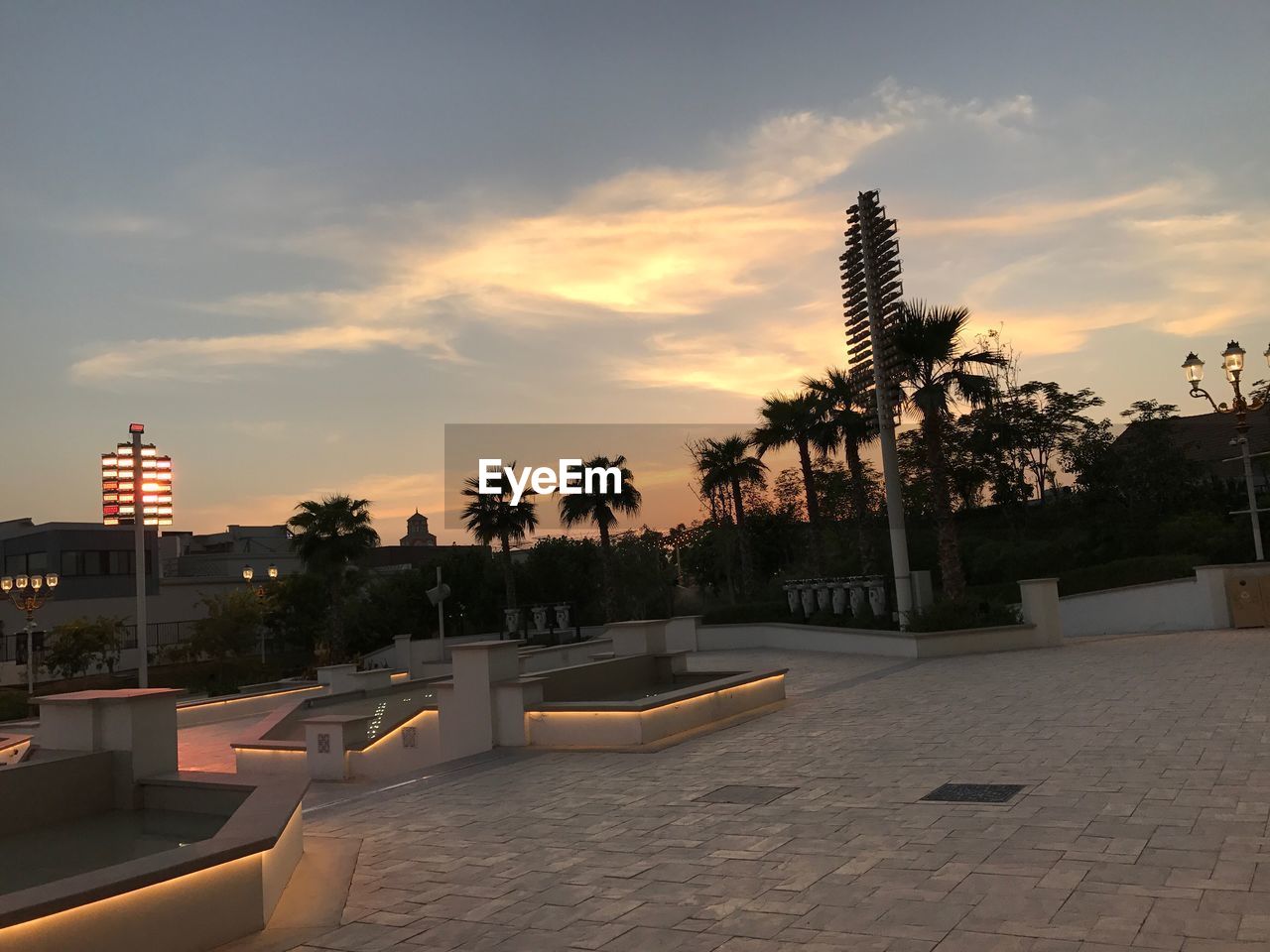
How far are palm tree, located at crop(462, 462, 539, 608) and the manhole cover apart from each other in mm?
32790

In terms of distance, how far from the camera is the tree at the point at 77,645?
3462cm

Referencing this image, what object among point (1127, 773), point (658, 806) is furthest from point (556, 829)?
point (1127, 773)

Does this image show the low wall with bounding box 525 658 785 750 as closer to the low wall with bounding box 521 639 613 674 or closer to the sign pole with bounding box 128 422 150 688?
the sign pole with bounding box 128 422 150 688

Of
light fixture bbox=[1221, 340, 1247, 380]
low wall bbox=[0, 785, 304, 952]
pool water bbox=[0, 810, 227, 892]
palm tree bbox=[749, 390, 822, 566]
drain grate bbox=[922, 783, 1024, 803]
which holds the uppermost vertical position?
palm tree bbox=[749, 390, 822, 566]

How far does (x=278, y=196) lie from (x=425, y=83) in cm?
450

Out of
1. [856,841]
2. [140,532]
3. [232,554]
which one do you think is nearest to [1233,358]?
[856,841]

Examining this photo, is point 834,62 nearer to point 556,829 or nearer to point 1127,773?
point 1127,773

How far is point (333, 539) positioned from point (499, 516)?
8085 mm

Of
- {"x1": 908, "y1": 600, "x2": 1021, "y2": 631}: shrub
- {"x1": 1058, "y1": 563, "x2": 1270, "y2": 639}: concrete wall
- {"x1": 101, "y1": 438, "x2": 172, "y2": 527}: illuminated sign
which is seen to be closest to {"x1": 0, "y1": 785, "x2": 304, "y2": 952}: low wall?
{"x1": 101, "y1": 438, "x2": 172, "y2": 527}: illuminated sign

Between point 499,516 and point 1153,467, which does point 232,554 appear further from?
point 1153,467

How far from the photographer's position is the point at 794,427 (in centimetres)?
3266

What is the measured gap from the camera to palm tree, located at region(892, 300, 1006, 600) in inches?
876

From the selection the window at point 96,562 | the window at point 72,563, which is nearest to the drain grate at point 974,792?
the window at point 96,562

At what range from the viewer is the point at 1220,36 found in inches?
656
